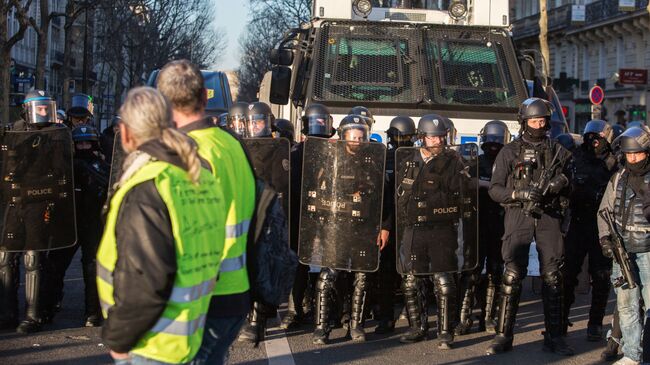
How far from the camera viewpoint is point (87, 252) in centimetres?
959

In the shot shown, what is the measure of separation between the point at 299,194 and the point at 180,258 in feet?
17.3

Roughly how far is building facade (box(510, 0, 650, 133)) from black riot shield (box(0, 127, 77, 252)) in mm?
35270

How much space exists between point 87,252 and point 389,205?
2.63 metres

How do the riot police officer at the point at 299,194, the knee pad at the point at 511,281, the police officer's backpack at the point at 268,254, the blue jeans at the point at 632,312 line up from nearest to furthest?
1. the police officer's backpack at the point at 268,254
2. the blue jeans at the point at 632,312
3. the knee pad at the point at 511,281
4. the riot police officer at the point at 299,194

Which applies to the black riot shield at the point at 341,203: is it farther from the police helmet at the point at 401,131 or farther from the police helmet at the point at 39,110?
the police helmet at the point at 39,110

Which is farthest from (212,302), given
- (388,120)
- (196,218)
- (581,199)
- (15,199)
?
(388,120)

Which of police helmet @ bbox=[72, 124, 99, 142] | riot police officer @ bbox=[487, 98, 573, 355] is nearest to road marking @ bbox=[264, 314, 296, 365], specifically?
riot police officer @ bbox=[487, 98, 573, 355]

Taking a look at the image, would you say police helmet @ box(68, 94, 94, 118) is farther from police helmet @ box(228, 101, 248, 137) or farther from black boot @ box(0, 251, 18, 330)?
black boot @ box(0, 251, 18, 330)

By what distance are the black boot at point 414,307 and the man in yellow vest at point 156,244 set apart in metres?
5.08

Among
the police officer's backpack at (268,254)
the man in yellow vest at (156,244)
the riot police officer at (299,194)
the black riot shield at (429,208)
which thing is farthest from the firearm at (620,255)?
the man in yellow vest at (156,244)

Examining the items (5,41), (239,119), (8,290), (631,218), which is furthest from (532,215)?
(5,41)

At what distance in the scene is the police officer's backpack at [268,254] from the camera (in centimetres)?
484

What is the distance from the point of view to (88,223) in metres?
9.55

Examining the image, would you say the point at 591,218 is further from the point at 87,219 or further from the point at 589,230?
the point at 87,219
